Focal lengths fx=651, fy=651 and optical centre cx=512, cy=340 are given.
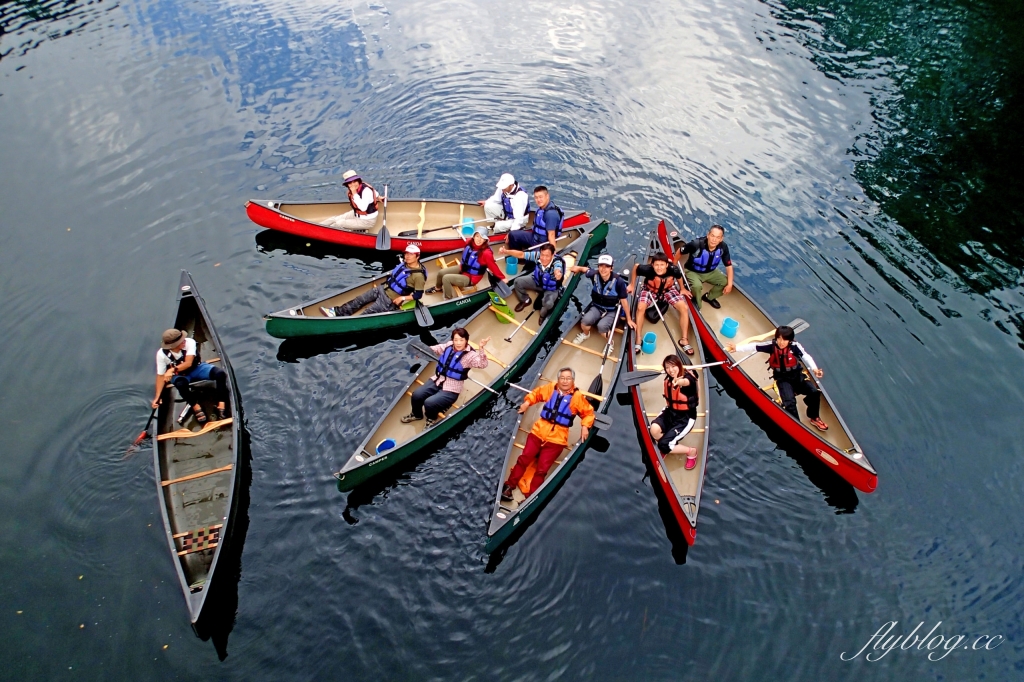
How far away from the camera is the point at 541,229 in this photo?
16922 mm

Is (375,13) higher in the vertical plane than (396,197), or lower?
higher

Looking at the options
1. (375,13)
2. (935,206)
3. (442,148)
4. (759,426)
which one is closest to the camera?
(759,426)

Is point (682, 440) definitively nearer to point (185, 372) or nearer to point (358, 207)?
point (185, 372)

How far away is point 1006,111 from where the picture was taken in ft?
75.0

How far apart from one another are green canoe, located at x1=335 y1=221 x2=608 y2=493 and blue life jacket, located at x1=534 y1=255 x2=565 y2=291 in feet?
1.56

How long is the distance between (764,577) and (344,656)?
733cm

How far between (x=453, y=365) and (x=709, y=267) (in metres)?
6.92

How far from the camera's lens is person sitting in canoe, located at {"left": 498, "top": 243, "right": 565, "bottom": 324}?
15.5m

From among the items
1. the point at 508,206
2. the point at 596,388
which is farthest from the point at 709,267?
the point at 508,206

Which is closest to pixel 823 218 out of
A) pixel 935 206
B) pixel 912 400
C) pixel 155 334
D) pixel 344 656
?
pixel 935 206

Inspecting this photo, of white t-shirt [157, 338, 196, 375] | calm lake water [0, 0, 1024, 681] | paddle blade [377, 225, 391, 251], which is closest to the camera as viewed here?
calm lake water [0, 0, 1024, 681]

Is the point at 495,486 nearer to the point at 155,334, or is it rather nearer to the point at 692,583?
the point at 692,583

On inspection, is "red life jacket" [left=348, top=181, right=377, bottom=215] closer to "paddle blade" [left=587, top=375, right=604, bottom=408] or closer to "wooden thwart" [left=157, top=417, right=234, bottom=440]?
"wooden thwart" [left=157, top=417, right=234, bottom=440]

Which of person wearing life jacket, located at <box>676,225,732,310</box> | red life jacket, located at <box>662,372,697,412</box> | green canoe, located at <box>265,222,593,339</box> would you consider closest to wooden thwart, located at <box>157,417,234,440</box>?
green canoe, located at <box>265,222,593,339</box>
